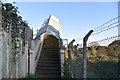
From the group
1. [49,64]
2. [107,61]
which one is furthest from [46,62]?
[107,61]

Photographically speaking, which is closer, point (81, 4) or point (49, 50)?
point (81, 4)

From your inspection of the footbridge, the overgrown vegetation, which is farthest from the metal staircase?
the overgrown vegetation

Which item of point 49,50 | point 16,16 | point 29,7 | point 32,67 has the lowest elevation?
point 32,67

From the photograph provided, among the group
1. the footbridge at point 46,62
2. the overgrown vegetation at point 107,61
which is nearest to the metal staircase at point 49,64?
the footbridge at point 46,62

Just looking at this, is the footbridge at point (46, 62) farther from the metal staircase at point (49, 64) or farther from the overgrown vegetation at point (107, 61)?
the overgrown vegetation at point (107, 61)

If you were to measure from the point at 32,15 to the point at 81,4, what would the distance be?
2431mm

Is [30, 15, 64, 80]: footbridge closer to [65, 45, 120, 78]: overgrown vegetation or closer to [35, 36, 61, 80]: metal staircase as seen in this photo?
[35, 36, 61, 80]: metal staircase

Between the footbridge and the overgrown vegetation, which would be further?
the footbridge

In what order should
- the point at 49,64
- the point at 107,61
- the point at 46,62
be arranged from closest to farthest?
the point at 107,61
the point at 49,64
the point at 46,62

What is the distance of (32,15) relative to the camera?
9.36 metres

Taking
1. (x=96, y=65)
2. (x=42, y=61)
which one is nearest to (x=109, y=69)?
(x=96, y=65)

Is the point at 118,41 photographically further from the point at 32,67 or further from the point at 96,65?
the point at 32,67

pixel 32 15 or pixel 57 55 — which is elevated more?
pixel 32 15

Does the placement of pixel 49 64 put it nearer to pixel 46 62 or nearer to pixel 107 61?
pixel 46 62
